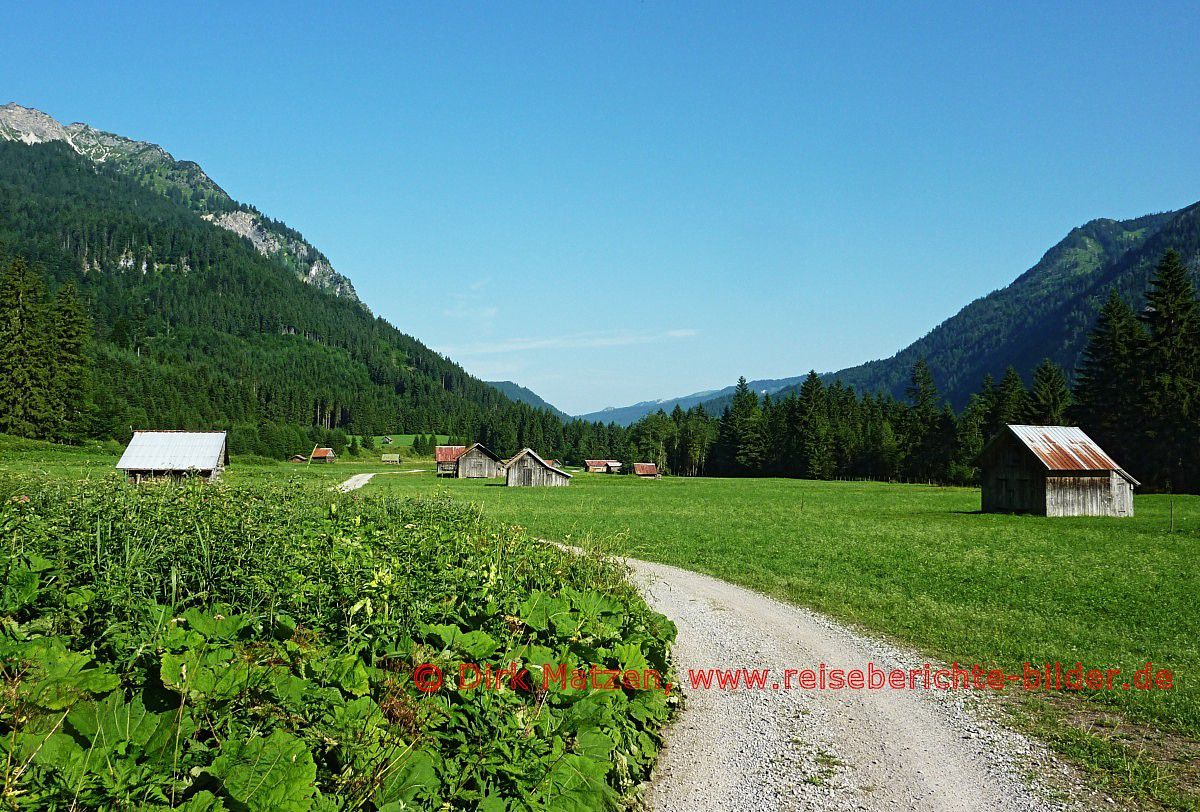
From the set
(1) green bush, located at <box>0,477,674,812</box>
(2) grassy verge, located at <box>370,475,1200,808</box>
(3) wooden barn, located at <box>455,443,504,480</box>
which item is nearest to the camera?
(1) green bush, located at <box>0,477,674,812</box>

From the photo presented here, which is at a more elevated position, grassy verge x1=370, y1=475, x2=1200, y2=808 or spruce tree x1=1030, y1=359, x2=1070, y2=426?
spruce tree x1=1030, y1=359, x2=1070, y2=426

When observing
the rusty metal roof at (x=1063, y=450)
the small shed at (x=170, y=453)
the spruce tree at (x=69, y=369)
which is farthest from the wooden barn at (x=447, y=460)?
the rusty metal roof at (x=1063, y=450)

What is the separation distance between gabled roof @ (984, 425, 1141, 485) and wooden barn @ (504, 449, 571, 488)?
1959 inches

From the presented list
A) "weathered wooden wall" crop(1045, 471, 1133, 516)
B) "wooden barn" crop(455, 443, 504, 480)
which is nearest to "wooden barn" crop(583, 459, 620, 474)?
"wooden barn" crop(455, 443, 504, 480)

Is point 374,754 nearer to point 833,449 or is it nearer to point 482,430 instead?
point 833,449

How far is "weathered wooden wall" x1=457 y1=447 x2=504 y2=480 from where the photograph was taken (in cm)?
10488

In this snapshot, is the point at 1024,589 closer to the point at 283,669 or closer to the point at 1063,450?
the point at 283,669

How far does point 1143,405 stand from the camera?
6400 cm

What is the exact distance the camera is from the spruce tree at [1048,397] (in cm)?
8362

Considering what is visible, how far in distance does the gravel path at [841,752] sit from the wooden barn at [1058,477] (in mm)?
34565

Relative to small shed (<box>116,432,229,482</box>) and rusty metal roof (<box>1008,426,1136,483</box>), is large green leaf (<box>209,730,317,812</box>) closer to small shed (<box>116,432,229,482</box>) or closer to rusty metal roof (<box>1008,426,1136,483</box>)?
rusty metal roof (<box>1008,426,1136,483</box>)

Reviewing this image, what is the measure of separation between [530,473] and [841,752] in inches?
2993

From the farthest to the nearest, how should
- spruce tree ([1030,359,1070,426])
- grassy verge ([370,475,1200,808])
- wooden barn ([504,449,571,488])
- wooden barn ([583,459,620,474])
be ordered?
wooden barn ([583,459,620,474]) < spruce tree ([1030,359,1070,426]) < wooden barn ([504,449,571,488]) < grassy verge ([370,475,1200,808])

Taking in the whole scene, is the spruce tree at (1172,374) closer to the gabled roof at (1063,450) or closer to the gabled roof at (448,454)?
the gabled roof at (1063,450)
